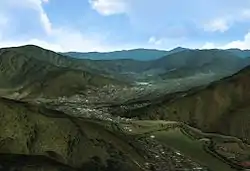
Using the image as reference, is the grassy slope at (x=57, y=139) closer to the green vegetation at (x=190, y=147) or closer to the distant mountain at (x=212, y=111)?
the green vegetation at (x=190, y=147)

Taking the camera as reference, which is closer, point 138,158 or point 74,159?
point 74,159

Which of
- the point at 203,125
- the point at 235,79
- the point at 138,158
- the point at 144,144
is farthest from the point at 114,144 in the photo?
the point at 235,79

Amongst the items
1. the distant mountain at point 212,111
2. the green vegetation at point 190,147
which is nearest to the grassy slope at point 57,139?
the green vegetation at point 190,147

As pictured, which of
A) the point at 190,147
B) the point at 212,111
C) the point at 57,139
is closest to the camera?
the point at 57,139

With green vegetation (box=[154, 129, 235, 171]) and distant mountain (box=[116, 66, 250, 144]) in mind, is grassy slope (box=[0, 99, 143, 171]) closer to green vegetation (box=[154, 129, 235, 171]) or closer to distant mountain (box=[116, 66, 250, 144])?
green vegetation (box=[154, 129, 235, 171])

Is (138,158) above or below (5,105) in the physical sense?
below

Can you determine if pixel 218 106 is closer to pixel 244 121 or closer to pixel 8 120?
pixel 244 121

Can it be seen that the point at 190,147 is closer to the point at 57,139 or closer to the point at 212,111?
the point at 57,139

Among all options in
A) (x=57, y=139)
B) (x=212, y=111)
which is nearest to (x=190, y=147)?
(x=57, y=139)
